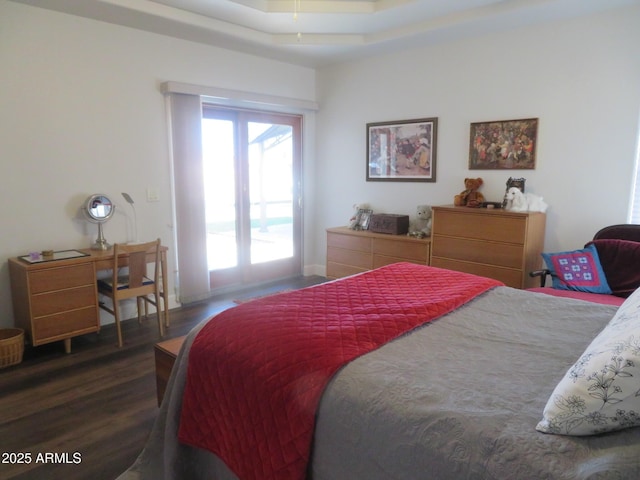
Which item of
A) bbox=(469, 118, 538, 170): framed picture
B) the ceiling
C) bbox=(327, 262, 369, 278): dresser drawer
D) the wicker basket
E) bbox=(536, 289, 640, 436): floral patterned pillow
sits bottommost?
the wicker basket

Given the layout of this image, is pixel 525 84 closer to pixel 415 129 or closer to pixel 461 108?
pixel 461 108

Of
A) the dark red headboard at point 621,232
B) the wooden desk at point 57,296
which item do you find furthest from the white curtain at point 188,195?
the dark red headboard at point 621,232

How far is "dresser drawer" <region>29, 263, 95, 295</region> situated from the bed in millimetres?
1765

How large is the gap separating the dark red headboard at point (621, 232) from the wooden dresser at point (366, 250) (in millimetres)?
Answer: 1413

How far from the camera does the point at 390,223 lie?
14.9 ft

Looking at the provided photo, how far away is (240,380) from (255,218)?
12.1 ft

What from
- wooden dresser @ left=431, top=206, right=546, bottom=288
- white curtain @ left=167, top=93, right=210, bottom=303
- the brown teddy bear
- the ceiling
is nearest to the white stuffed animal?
wooden dresser @ left=431, top=206, right=546, bottom=288

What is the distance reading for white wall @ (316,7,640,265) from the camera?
3.40 metres

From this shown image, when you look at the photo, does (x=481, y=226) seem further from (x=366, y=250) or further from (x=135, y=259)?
(x=135, y=259)

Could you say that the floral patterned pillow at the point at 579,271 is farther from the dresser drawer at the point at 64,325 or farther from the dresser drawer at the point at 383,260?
the dresser drawer at the point at 64,325

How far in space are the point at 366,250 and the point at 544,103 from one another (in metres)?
2.18

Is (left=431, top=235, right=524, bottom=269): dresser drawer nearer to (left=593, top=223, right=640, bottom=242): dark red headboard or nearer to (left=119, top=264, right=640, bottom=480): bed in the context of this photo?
(left=593, top=223, right=640, bottom=242): dark red headboard

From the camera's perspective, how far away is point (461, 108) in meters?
4.25

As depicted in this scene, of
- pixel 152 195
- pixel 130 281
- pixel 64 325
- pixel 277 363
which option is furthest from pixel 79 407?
pixel 152 195
